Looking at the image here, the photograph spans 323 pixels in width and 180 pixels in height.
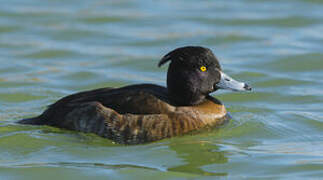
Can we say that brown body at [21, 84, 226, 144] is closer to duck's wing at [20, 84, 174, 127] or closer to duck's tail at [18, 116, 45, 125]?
duck's wing at [20, 84, 174, 127]

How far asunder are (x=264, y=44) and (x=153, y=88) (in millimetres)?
4720

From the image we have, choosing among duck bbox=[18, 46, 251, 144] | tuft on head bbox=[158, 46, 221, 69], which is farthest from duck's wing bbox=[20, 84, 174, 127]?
tuft on head bbox=[158, 46, 221, 69]

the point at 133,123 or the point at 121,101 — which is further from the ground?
the point at 121,101

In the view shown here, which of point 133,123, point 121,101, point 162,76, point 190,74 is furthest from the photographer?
point 162,76

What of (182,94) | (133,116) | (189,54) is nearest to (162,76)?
(182,94)

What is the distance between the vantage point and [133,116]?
7.33m

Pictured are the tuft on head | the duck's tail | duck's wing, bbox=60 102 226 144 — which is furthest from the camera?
the duck's tail

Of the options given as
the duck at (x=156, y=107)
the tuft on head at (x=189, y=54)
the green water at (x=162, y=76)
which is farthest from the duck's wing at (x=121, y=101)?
the tuft on head at (x=189, y=54)

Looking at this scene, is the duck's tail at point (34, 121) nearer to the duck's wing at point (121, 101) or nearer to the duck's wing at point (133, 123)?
the duck's wing at point (121, 101)

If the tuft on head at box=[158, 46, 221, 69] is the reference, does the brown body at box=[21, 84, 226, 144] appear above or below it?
below

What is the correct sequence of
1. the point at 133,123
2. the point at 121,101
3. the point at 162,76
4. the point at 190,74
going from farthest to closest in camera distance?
the point at 162,76 < the point at 190,74 < the point at 121,101 < the point at 133,123

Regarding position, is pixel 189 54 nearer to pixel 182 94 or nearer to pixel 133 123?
pixel 182 94

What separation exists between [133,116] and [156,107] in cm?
26

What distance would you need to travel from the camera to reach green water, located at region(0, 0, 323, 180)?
677 centimetres
